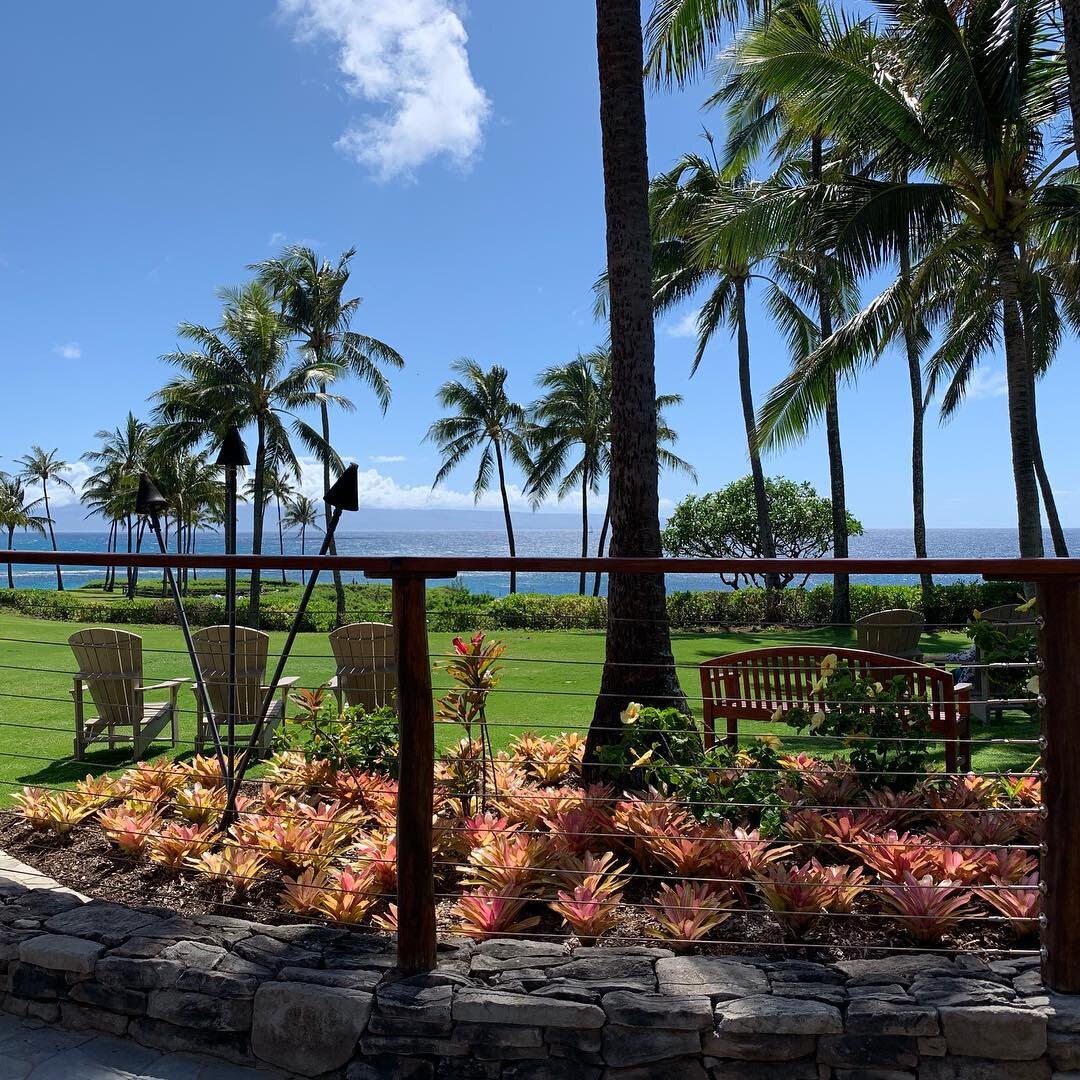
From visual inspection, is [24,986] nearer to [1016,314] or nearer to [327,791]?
[327,791]

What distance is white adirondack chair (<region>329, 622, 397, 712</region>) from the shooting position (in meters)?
6.38

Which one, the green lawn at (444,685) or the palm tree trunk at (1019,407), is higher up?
the palm tree trunk at (1019,407)

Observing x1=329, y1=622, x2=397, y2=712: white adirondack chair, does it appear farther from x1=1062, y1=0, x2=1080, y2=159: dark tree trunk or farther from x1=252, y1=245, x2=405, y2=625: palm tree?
x1=252, y1=245, x2=405, y2=625: palm tree

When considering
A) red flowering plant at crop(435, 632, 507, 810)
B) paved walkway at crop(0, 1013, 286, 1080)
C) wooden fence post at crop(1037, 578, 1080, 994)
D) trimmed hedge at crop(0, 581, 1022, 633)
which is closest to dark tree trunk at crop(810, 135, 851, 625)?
trimmed hedge at crop(0, 581, 1022, 633)

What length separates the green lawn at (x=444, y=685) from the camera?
228 inches

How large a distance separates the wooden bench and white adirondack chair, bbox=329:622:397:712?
2.49 meters

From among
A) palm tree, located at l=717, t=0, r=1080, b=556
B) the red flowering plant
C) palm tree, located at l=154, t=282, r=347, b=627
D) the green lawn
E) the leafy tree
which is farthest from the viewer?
the leafy tree

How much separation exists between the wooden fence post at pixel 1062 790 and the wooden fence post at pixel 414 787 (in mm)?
1740

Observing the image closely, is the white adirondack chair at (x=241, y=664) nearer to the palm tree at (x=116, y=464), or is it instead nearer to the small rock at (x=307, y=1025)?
→ the small rock at (x=307, y=1025)

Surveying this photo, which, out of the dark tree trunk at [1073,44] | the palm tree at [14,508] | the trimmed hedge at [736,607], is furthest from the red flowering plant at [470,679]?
the palm tree at [14,508]

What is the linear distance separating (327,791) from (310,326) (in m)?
25.8

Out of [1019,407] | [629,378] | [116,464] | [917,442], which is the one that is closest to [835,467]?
[917,442]

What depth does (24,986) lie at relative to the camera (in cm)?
261

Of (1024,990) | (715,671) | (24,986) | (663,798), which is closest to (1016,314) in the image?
(715,671)
